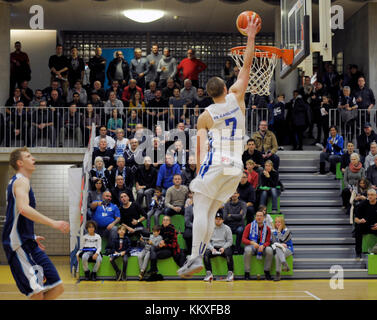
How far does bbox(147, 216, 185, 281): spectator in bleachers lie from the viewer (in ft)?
42.1

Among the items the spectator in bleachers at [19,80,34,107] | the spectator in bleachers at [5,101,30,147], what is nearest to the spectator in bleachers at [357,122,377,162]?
the spectator in bleachers at [5,101,30,147]

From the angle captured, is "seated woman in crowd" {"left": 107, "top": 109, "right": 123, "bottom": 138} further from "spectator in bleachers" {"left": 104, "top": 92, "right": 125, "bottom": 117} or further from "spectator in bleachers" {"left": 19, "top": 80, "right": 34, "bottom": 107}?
"spectator in bleachers" {"left": 19, "top": 80, "right": 34, "bottom": 107}

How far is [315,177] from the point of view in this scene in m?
16.1

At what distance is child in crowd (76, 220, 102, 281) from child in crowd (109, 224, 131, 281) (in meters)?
0.29

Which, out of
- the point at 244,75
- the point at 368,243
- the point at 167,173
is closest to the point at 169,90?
the point at 167,173

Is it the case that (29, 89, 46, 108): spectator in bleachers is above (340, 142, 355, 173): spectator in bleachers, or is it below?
above

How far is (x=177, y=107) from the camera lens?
16.6 m

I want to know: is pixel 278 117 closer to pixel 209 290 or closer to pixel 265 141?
pixel 265 141

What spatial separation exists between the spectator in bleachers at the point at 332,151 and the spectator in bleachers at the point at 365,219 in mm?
2586

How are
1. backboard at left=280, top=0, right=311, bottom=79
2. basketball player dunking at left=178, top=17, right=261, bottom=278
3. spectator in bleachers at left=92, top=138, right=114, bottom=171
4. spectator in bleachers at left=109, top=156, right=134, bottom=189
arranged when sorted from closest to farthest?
1. basketball player dunking at left=178, top=17, right=261, bottom=278
2. backboard at left=280, top=0, right=311, bottom=79
3. spectator in bleachers at left=109, top=156, right=134, bottom=189
4. spectator in bleachers at left=92, top=138, right=114, bottom=171

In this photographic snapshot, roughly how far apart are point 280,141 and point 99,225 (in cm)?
629

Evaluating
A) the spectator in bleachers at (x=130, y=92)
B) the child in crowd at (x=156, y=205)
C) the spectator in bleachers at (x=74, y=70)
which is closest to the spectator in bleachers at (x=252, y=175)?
the child in crowd at (x=156, y=205)

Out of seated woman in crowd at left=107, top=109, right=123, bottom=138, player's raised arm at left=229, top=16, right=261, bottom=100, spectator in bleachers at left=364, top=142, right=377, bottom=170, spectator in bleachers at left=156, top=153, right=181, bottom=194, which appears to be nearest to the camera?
player's raised arm at left=229, top=16, right=261, bottom=100

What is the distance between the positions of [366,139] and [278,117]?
95.7 inches
